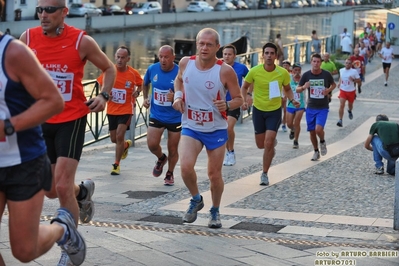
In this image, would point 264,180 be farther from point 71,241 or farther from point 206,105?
point 71,241

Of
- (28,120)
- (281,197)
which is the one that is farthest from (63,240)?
(281,197)

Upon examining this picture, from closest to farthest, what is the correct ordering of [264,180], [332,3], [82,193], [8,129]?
1. [8,129]
2. [82,193]
3. [264,180]
4. [332,3]

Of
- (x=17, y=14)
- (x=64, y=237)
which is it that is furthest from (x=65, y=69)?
(x=17, y=14)

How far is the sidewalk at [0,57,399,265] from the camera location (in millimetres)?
7098

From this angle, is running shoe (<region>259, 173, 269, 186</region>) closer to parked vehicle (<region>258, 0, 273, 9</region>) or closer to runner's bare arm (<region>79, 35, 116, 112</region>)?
runner's bare arm (<region>79, 35, 116, 112</region>)

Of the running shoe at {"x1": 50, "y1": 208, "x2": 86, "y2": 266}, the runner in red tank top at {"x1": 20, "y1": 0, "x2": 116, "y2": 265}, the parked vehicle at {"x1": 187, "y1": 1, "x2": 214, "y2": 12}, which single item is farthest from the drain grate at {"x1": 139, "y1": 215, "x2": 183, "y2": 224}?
the parked vehicle at {"x1": 187, "y1": 1, "x2": 214, "y2": 12}

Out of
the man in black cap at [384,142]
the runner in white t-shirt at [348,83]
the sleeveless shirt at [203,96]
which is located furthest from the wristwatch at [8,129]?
the runner in white t-shirt at [348,83]

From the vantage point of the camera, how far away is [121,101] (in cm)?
1269

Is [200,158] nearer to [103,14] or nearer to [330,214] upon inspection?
[330,214]

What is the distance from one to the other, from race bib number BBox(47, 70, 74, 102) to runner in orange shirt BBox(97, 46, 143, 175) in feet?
18.8

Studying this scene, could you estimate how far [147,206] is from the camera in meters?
9.88

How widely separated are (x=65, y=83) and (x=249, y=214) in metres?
3.38

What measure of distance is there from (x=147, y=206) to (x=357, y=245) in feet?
9.34

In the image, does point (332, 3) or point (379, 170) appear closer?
point (379, 170)
